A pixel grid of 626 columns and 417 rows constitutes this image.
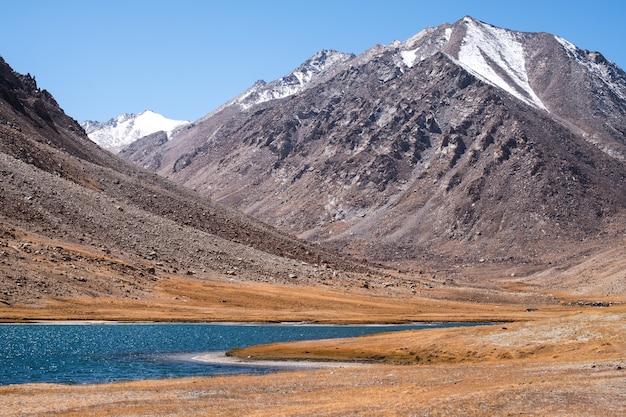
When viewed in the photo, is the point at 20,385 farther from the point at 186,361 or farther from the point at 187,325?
the point at 187,325

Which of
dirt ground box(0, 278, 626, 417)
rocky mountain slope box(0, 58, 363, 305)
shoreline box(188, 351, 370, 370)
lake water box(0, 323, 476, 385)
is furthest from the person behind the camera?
rocky mountain slope box(0, 58, 363, 305)

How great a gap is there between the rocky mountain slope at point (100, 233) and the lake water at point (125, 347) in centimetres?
2438

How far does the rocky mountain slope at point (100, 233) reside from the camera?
118 meters

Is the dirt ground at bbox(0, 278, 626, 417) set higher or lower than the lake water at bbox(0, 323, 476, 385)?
higher

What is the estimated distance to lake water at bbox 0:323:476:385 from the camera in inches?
2041

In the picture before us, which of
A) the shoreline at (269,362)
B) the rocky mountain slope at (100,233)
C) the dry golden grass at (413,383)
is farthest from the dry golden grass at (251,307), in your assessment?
the shoreline at (269,362)

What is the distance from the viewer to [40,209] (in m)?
139

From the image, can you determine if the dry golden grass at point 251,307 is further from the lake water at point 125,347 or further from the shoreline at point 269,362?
the shoreline at point 269,362

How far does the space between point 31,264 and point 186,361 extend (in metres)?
61.2

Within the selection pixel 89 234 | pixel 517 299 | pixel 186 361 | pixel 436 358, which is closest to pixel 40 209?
pixel 89 234

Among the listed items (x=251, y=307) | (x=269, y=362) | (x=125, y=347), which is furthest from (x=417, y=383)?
(x=251, y=307)

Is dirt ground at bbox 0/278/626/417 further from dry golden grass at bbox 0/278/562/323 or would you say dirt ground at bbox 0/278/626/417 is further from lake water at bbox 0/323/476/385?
dry golden grass at bbox 0/278/562/323

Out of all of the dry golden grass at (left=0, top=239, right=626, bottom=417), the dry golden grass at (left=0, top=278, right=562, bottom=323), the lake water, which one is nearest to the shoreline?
the lake water

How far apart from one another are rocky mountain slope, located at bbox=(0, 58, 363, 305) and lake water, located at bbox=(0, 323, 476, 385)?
24383mm
